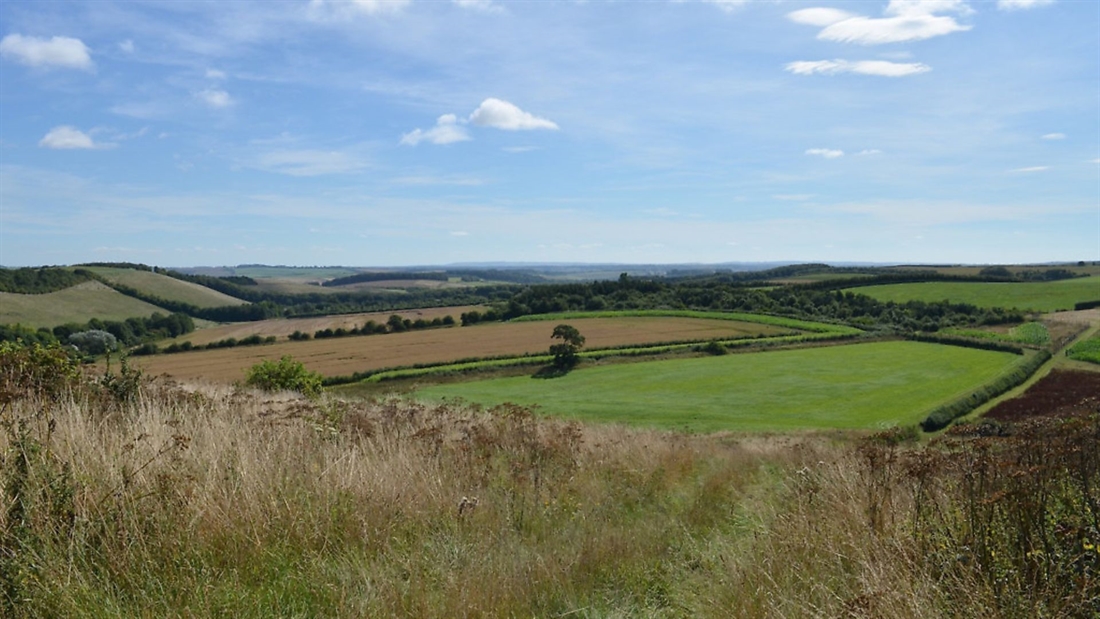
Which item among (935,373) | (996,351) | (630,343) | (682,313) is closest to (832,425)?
(935,373)

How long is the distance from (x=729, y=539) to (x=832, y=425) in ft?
130

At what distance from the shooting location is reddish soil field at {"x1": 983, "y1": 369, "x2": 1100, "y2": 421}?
134 ft

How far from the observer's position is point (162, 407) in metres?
8.03

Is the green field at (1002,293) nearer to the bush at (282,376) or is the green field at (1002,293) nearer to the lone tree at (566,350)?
the lone tree at (566,350)

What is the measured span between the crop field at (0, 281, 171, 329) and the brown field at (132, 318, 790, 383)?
1983cm

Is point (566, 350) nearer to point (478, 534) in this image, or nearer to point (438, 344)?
point (438, 344)

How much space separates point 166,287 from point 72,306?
1209 inches

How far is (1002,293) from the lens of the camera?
330ft

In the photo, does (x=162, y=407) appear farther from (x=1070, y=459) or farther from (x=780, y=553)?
(x=1070, y=459)

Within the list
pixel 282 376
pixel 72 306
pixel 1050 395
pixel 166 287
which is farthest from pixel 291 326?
pixel 1050 395

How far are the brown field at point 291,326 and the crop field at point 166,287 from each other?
25313 mm

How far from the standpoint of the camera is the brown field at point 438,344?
57.2 m

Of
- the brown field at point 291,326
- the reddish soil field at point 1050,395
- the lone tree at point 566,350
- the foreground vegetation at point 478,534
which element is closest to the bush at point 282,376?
the foreground vegetation at point 478,534

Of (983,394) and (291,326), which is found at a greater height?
(291,326)
